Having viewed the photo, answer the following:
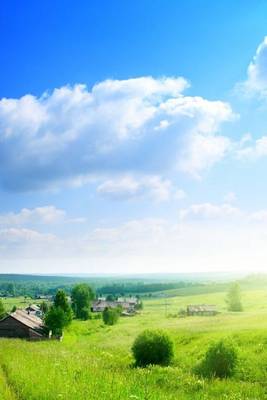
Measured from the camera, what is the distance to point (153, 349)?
1580 inches

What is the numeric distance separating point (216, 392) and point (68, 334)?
64116 mm

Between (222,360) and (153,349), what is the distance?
26.0 ft

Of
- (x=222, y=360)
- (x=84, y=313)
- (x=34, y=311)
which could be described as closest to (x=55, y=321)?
(x=222, y=360)

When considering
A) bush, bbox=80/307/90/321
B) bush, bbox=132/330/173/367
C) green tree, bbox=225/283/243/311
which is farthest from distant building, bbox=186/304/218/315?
bush, bbox=132/330/173/367

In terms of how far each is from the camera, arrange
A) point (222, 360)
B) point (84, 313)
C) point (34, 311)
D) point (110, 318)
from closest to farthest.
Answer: point (222, 360)
point (110, 318)
point (84, 313)
point (34, 311)

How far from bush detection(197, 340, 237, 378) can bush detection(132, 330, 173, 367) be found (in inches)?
257

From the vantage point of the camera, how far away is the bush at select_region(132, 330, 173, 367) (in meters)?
40.2

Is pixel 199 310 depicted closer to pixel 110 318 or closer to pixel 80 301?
pixel 80 301

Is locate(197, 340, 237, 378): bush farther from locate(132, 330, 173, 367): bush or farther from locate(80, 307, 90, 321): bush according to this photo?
locate(80, 307, 90, 321): bush

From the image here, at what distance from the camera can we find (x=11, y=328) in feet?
259

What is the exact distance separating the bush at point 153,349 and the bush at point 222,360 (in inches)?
257

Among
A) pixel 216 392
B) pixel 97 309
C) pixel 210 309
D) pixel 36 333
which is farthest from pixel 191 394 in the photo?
pixel 97 309

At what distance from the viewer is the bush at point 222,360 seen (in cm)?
3344

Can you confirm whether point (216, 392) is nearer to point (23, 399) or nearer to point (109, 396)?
point (109, 396)
